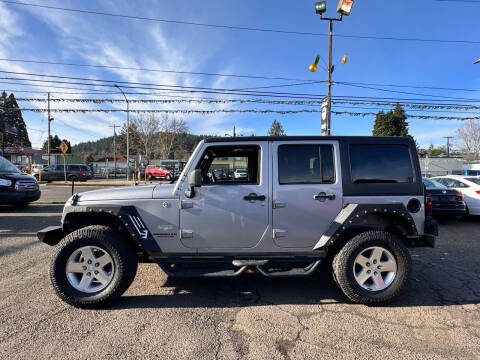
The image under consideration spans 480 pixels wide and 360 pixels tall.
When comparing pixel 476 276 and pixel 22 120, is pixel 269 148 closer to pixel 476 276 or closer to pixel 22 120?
pixel 476 276

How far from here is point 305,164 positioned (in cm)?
311

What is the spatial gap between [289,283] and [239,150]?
193 cm

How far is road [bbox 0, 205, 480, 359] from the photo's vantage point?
87.7 inches

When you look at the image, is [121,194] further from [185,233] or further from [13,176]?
[13,176]

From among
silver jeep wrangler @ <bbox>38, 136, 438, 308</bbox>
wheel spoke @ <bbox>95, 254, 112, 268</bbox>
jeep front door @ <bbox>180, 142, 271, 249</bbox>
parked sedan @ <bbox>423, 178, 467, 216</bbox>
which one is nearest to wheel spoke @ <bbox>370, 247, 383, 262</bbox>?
silver jeep wrangler @ <bbox>38, 136, 438, 308</bbox>

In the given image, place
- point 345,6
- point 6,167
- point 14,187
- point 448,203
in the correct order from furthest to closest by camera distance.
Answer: point 345,6 → point 6,167 → point 14,187 → point 448,203

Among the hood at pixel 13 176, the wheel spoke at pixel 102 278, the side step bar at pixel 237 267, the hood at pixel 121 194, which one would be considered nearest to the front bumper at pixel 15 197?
the hood at pixel 13 176

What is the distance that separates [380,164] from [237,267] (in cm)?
209

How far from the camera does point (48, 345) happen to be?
2.28m

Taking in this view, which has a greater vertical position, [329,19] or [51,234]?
[329,19]

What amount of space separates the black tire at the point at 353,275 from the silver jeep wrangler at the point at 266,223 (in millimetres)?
11

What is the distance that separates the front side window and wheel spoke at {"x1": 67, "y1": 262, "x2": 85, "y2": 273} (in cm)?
165

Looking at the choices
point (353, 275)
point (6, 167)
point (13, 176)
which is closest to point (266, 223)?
point (353, 275)

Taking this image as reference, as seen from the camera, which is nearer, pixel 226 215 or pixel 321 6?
pixel 226 215
